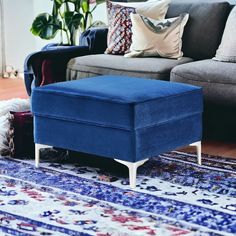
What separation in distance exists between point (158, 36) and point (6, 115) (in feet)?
3.80

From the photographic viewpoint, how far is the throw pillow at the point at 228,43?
3.60 m

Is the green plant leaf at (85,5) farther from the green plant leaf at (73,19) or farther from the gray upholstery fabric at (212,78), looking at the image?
the gray upholstery fabric at (212,78)

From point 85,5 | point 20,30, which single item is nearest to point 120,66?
point 85,5

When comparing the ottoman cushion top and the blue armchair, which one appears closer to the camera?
the ottoman cushion top

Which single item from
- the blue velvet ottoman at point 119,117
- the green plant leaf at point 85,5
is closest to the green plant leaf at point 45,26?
the green plant leaf at point 85,5

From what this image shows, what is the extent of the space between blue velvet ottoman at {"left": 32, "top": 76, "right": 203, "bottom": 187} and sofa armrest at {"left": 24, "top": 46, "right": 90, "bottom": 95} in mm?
836

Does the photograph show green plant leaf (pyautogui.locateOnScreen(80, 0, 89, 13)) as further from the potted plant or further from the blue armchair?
the blue armchair

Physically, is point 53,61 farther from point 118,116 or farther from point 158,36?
point 118,116

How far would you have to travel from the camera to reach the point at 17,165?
9.93 feet

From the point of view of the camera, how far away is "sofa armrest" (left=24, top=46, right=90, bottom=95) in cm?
383

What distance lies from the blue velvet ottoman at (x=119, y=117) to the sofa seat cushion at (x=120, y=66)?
0.52m

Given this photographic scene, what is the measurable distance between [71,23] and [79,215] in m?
2.69

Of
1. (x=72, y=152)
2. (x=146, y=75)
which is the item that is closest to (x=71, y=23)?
(x=146, y=75)

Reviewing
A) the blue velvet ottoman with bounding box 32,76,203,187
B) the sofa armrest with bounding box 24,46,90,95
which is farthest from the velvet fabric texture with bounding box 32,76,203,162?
the sofa armrest with bounding box 24,46,90,95
